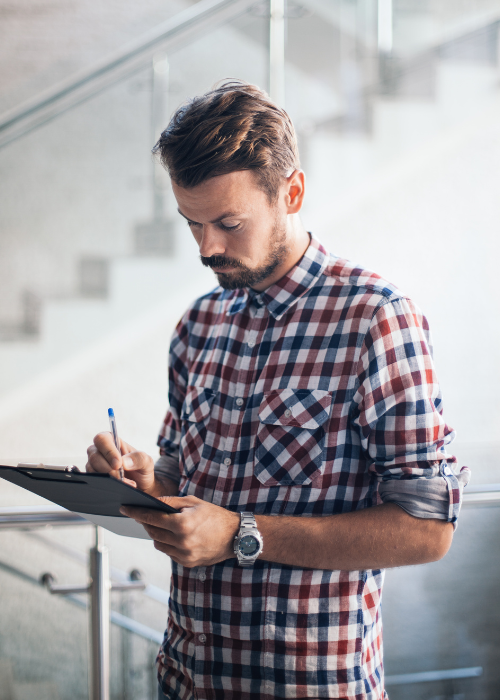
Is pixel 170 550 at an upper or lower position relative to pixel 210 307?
lower

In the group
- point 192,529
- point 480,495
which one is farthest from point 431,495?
point 480,495

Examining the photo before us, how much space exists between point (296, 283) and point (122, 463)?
1.24 ft

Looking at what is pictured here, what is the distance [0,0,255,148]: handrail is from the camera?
2.09 meters

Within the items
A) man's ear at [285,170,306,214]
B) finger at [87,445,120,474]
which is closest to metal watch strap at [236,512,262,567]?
finger at [87,445,120,474]

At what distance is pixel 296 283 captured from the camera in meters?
0.93

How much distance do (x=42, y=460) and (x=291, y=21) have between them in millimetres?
1851

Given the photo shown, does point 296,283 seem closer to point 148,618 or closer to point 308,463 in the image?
point 308,463

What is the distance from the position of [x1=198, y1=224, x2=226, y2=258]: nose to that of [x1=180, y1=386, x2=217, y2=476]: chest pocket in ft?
0.75

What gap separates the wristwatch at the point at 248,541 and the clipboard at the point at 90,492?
0.37 feet

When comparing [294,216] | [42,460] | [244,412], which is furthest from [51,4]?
[244,412]

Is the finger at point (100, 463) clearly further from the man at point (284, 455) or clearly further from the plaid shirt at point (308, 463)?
the plaid shirt at point (308, 463)

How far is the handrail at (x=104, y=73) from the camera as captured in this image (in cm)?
209

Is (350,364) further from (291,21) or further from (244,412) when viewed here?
(291,21)

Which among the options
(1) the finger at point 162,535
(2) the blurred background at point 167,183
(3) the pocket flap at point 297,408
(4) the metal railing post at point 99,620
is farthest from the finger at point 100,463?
(2) the blurred background at point 167,183
